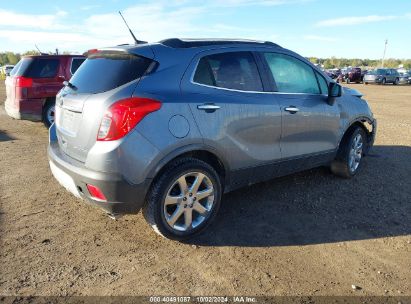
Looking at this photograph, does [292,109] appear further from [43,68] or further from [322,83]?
[43,68]

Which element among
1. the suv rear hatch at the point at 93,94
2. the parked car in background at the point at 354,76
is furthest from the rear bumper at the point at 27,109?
the parked car in background at the point at 354,76

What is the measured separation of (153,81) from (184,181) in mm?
937

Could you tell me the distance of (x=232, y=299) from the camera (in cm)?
276

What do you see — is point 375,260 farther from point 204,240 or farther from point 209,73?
point 209,73

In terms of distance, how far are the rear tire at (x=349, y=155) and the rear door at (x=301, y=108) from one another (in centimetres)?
38

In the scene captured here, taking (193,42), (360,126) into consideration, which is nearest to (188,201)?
(193,42)

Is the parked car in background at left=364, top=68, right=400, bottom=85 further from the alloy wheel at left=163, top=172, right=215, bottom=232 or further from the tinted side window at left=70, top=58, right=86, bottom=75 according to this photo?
the alloy wheel at left=163, top=172, right=215, bottom=232

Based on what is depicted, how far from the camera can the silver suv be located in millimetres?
3051

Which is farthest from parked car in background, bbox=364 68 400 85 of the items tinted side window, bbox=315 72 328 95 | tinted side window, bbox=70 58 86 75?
tinted side window, bbox=315 72 328 95

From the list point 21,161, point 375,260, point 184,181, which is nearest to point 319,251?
point 375,260

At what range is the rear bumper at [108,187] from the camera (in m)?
3.03

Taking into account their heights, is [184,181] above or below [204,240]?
above

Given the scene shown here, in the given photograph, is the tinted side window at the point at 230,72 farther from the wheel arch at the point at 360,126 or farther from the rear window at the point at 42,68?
the rear window at the point at 42,68

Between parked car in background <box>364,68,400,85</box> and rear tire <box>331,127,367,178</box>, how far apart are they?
105 feet
